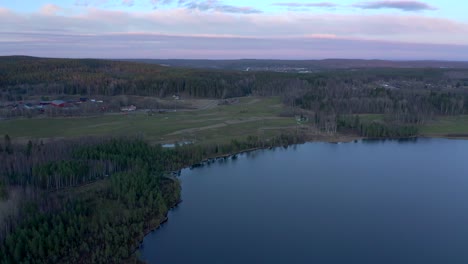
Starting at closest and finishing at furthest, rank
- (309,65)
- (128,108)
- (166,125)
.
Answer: (166,125) < (128,108) < (309,65)

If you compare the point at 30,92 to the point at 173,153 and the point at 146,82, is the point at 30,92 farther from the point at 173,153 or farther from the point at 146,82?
the point at 173,153

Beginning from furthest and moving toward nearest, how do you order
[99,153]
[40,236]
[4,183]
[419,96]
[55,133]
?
[419,96] < [55,133] < [99,153] < [4,183] < [40,236]

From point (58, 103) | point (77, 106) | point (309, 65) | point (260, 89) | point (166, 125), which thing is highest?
point (309, 65)

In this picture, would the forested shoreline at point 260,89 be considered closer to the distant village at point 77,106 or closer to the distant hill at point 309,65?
the distant village at point 77,106

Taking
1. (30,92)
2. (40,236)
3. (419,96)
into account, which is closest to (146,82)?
(30,92)

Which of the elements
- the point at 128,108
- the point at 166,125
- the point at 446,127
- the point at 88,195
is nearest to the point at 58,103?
the point at 128,108

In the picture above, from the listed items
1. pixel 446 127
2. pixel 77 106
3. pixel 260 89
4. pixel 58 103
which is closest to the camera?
pixel 446 127

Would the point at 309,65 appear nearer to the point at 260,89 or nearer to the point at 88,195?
the point at 260,89

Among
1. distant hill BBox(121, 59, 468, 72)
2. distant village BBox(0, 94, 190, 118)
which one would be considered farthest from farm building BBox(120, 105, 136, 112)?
distant hill BBox(121, 59, 468, 72)

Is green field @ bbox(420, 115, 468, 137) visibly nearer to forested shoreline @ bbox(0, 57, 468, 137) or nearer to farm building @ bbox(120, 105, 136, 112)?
forested shoreline @ bbox(0, 57, 468, 137)
